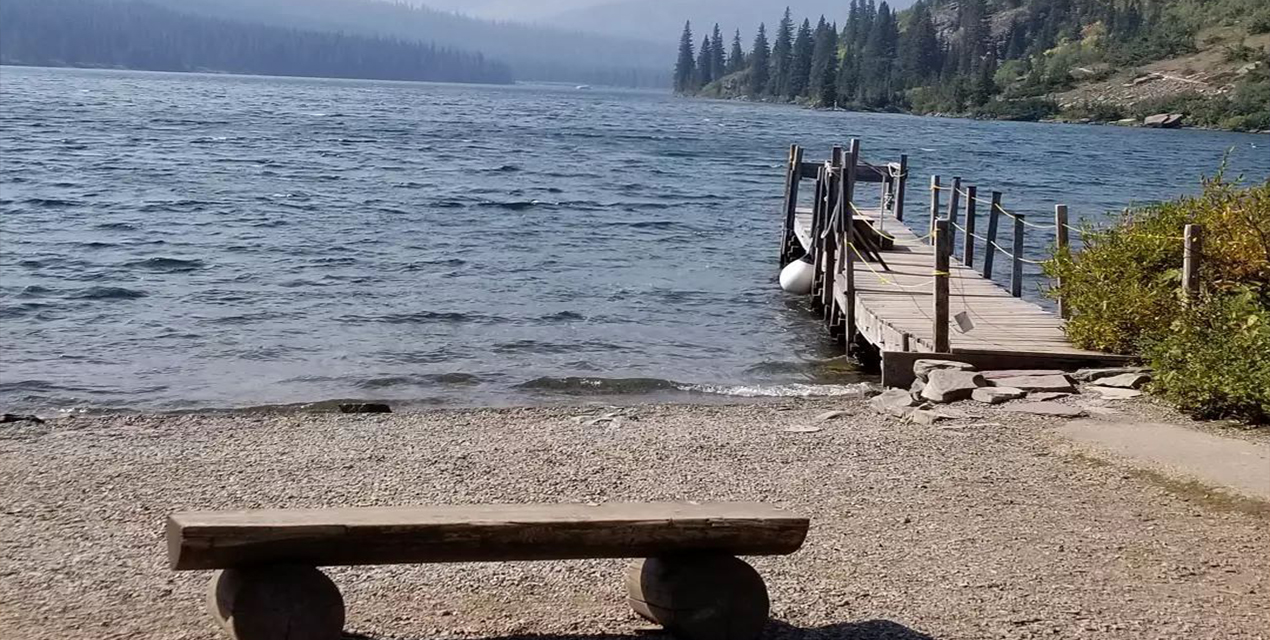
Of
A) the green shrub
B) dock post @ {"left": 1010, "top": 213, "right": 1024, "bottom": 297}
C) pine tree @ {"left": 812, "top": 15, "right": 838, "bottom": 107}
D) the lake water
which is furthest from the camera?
pine tree @ {"left": 812, "top": 15, "right": 838, "bottom": 107}

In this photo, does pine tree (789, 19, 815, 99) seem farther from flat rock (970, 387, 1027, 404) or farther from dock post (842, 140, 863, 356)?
flat rock (970, 387, 1027, 404)

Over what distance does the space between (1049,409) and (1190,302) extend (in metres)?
1.60

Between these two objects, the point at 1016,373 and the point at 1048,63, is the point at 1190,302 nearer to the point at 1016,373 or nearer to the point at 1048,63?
the point at 1016,373

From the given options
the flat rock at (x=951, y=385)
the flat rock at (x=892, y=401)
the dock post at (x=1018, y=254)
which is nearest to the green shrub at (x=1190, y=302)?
the flat rock at (x=951, y=385)

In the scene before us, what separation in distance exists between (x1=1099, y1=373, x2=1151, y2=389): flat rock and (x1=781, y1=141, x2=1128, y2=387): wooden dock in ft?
3.66

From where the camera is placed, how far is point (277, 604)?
16.3 feet

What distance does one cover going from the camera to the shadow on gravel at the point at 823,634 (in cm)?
554

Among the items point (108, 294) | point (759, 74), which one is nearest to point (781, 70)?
point (759, 74)

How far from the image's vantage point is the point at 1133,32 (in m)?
140

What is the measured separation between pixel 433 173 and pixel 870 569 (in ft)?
124

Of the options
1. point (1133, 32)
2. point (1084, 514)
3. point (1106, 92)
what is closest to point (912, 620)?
point (1084, 514)

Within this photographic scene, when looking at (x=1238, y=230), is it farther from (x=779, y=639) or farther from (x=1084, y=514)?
(x=779, y=639)

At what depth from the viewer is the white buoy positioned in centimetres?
2159

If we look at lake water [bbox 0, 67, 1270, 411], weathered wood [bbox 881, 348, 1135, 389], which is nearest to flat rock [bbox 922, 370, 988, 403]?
weathered wood [bbox 881, 348, 1135, 389]
